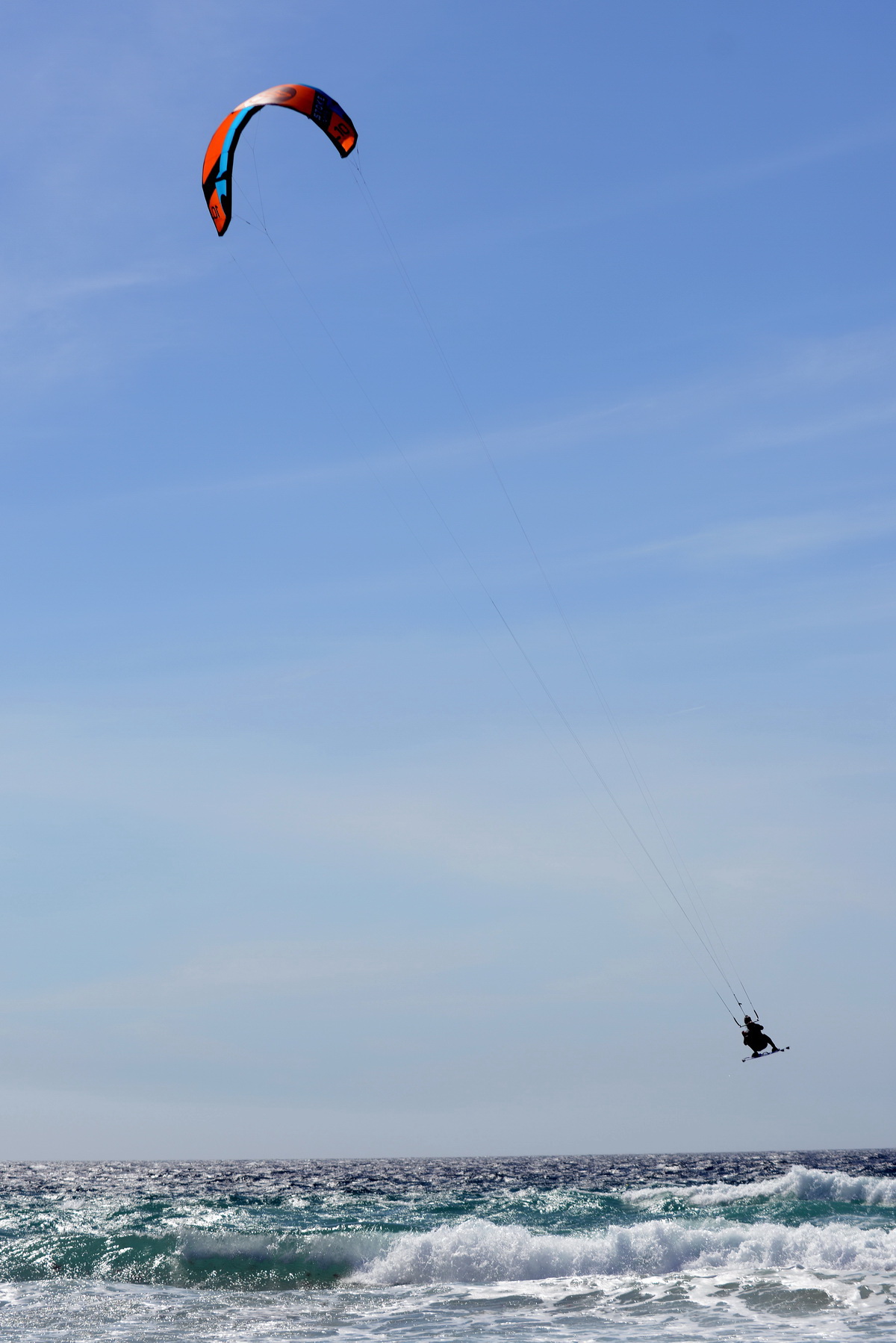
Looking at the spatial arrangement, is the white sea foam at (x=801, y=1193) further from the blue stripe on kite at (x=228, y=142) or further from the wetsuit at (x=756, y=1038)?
the blue stripe on kite at (x=228, y=142)

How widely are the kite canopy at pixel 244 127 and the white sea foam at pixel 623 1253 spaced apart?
1744 cm

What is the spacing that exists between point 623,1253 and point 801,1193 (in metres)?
13.5

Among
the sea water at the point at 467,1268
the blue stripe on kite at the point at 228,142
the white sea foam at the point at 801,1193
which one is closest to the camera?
the sea water at the point at 467,1268

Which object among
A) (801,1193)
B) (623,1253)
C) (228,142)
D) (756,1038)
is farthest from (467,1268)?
(228,142)

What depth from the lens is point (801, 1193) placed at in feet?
101

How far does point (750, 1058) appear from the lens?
18.7 meters

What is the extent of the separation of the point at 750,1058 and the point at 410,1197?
20732 millimetres

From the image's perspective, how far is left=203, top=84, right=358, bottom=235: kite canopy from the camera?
60.3 feet

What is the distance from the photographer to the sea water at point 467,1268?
14750 millimetres

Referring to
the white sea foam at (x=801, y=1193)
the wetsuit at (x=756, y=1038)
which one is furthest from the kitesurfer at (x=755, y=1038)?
the white sea foam at (x=801, y=1193)

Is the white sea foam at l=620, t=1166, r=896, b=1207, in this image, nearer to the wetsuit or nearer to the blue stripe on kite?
the wetsuit

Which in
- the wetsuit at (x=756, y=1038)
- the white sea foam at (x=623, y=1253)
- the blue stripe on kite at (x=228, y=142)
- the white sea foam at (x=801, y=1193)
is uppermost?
the blue stripe on kite at (x=228, y=142)

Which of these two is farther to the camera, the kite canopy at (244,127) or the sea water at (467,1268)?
the kite canopy at (244,127)

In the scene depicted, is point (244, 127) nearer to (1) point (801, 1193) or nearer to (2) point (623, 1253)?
(2) point (623, 1253)
